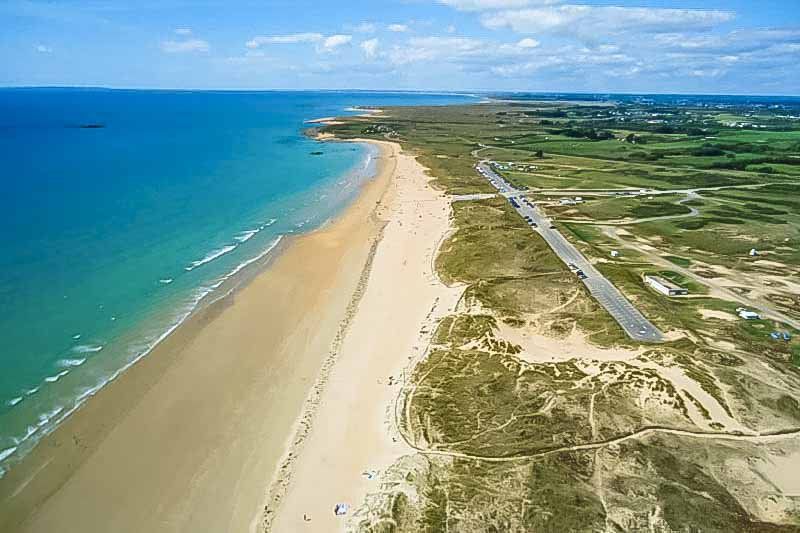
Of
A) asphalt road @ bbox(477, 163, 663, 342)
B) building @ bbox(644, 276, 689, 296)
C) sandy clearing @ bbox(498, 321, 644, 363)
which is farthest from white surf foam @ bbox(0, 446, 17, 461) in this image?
building @ bbox(644, 276, 689, 296)

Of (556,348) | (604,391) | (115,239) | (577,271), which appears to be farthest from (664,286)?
(115,239)

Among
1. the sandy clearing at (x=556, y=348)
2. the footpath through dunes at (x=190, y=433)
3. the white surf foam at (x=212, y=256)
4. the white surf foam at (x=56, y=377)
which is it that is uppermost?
the sandy clearing at (x=556, y=348)

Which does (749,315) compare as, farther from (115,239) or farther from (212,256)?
(115,239)

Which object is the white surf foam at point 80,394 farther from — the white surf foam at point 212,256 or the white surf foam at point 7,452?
the white surf foam at point 212,256

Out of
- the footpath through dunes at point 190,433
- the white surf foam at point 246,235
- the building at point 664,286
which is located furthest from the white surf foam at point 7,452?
the building at point 664,286

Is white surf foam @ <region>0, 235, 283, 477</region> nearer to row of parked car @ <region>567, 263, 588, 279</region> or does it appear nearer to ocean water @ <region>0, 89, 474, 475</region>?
ocean water @ <region>0, 89, 474, 475</region>

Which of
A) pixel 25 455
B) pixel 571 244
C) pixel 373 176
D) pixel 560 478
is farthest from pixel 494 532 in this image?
pixel 373 176
